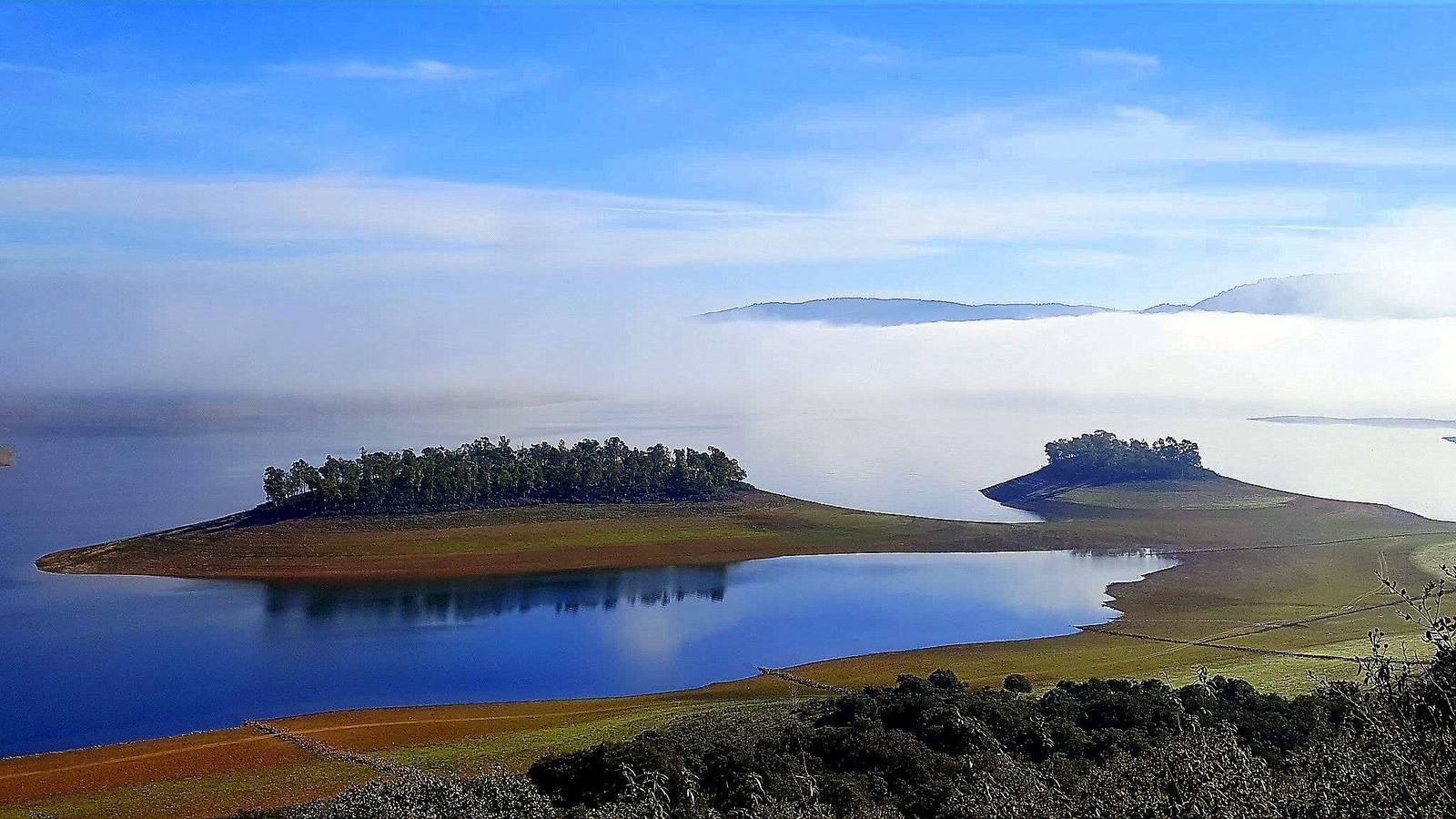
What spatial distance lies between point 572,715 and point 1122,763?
16.5m

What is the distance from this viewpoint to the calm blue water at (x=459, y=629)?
27.4 metres

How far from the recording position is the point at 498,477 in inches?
2450

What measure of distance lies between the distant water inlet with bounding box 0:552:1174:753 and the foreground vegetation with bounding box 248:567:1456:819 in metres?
12.6

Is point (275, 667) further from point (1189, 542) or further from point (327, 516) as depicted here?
point (1189, 542)

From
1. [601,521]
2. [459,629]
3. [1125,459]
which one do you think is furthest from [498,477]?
[1125,459]

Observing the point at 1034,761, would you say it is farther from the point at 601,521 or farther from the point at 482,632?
the point at 601,521

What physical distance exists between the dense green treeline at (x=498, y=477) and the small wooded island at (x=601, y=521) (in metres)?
0.11

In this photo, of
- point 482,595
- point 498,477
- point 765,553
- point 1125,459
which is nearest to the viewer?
point 482,595

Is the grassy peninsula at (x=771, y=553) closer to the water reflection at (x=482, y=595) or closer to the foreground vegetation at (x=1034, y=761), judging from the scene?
the foreground vegetation at (x=1034, y=761)

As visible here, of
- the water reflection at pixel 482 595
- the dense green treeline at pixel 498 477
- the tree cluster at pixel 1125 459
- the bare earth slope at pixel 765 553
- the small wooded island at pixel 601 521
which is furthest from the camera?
the tree cluster at pixel 1125 459

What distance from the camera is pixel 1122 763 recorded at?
10781mm

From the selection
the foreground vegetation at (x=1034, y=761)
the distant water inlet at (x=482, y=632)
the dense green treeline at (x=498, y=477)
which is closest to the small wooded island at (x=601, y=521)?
the dense green treeline at (x=498, y=477)

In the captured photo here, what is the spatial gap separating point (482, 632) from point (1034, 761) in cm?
2525

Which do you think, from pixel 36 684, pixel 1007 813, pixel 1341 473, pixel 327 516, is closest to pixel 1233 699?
pixel 1007 813
